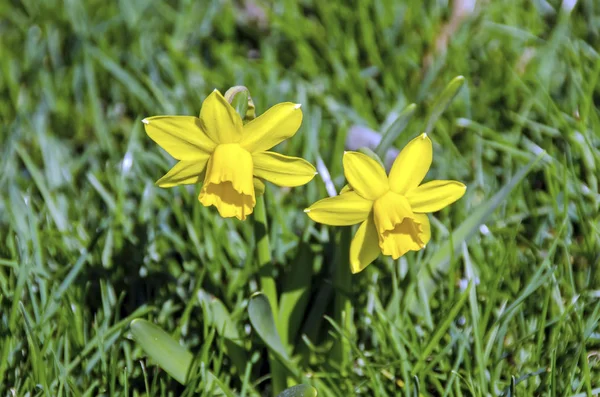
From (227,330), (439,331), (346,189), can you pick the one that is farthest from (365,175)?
(227,330)

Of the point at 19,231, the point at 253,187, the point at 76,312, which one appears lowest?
the point at 76,312

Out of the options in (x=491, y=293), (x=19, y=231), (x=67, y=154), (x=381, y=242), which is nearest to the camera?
(x=381, y=242)

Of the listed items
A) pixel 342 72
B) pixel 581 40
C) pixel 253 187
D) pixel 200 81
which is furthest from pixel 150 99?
pixel 581 40

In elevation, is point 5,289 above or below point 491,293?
above

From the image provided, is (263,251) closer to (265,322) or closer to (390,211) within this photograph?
(265,322)

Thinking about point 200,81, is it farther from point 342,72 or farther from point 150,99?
point 342,72

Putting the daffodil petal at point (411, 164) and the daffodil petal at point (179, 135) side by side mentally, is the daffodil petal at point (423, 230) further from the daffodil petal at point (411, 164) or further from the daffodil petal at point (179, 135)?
the daffodil petal at point (179, 135)

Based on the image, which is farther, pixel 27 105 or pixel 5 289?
pixel 27 105

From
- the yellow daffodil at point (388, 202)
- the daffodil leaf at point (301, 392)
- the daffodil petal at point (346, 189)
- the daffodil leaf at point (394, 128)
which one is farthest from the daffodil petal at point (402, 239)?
the daffodil leaf at point (301, 392)
